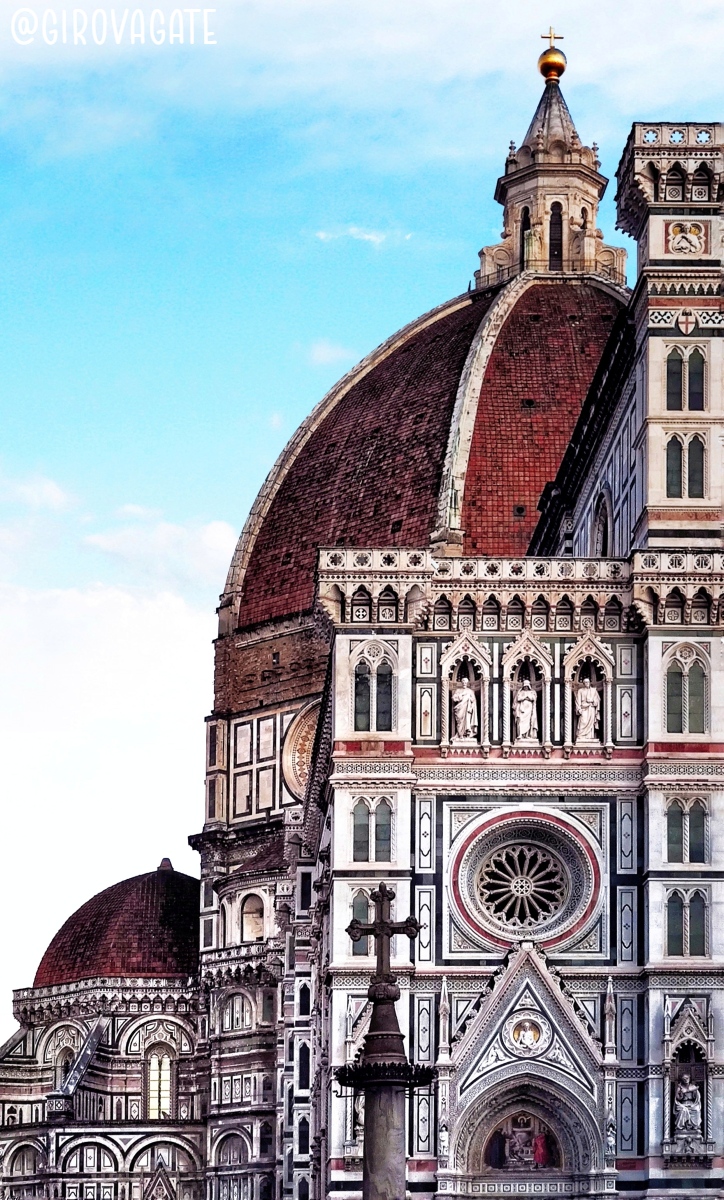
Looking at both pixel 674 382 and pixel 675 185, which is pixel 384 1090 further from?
pixel 675 185

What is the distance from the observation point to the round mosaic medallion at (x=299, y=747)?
9456 centimetres

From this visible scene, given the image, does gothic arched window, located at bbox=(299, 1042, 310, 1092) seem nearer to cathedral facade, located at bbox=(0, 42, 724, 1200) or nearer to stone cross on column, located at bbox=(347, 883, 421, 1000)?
cathedral facade, located at bbox=(0, 42, 724, 1200)

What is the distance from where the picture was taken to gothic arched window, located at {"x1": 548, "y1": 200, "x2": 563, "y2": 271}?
343 feet

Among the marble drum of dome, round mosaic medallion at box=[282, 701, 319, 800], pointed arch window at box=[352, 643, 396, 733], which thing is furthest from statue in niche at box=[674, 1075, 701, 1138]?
round mosaic medallion at box=[282, 701, 319, 800]

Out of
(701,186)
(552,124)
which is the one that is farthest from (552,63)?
(701,186)

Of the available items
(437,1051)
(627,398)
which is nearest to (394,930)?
(437,1051)

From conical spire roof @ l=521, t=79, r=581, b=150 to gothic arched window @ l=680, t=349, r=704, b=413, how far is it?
157ft

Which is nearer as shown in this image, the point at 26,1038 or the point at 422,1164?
the point at 422,1164

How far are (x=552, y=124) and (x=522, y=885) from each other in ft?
174

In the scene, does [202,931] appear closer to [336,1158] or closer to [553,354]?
[553,354]

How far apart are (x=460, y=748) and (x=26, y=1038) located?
43717mm

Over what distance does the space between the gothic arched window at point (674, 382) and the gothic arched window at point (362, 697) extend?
305 inches

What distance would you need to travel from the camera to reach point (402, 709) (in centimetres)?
5781

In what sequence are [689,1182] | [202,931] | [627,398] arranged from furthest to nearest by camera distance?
[202,931] < [627,398] < [689,1182]
